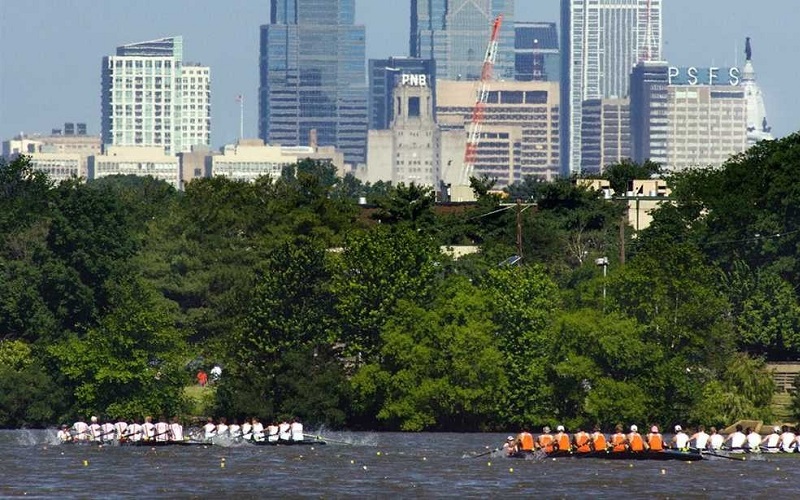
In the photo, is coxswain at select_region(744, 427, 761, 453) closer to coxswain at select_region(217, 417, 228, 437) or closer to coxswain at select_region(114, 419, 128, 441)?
coxswain at select_region(217, 417, 228, 437)

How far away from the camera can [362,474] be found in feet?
339

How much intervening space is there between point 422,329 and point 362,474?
28.7 metres

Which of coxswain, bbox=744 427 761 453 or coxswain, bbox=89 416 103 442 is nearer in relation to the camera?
coxswain, bbox=744 427 761 453

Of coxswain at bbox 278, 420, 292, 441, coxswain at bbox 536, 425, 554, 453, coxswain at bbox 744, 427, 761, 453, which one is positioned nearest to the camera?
coxswain at bbox 536, 425, 554, 453

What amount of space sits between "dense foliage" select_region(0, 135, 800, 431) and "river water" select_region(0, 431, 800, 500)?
338 inches

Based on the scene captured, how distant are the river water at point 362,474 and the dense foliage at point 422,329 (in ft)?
28.2

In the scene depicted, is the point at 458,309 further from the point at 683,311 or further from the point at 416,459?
the point at 416,459

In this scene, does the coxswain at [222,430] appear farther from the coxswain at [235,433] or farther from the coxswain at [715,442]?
the coxswain at [715,442]

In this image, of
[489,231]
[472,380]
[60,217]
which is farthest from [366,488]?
[489,231]

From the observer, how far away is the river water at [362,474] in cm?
9456

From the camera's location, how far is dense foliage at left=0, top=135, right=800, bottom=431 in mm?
129375

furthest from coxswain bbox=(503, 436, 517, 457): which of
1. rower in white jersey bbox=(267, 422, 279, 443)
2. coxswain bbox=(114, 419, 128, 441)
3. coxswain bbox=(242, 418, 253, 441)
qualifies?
coxswain bbox=(114, 419, 128, 441)

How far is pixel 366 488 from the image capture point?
3809 inches

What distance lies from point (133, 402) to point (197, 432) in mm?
4300
